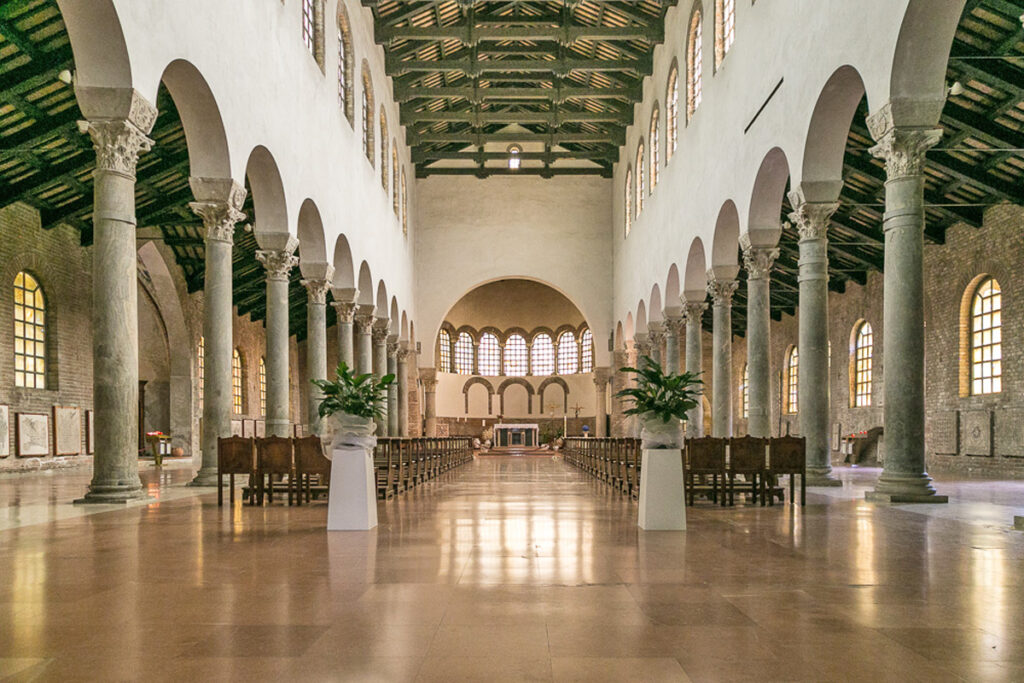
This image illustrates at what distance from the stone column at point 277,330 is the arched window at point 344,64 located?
6.64 meters

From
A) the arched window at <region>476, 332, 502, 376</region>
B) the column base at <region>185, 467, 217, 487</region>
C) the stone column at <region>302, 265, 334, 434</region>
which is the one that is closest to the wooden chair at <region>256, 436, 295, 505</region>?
the column base at <region>185, 467, 217, 487</region>

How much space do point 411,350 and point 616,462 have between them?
78.3 feet

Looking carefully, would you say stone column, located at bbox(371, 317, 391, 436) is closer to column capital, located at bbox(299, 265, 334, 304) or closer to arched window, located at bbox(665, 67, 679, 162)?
column capital, located at bbox(299, 265, 334, 304)

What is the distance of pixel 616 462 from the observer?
14906mm

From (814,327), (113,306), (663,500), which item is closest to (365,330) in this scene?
(814,327)

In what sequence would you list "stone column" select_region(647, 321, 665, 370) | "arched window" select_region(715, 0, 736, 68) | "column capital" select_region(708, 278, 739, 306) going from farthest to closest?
"stone column" select_region(647, 321, 665, 370) → "column capital" select_region(708, 278, 739, 306) → "arched window" select_region(715, 0, 736, 68)

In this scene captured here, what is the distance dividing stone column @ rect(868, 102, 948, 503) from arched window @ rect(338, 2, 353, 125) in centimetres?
1491

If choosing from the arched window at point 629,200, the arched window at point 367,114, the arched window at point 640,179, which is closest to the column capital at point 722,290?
the arched window at point 640,179

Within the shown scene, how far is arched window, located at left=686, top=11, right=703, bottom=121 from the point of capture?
2230 cm

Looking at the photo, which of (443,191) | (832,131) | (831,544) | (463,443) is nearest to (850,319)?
(463,443)

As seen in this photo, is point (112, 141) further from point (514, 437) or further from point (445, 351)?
point (445, 351)

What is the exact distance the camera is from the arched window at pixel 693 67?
22.3m

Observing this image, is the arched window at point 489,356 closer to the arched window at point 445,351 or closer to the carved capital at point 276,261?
the arched window at point 445,351

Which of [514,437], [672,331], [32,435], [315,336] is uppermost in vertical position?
[672,331]
